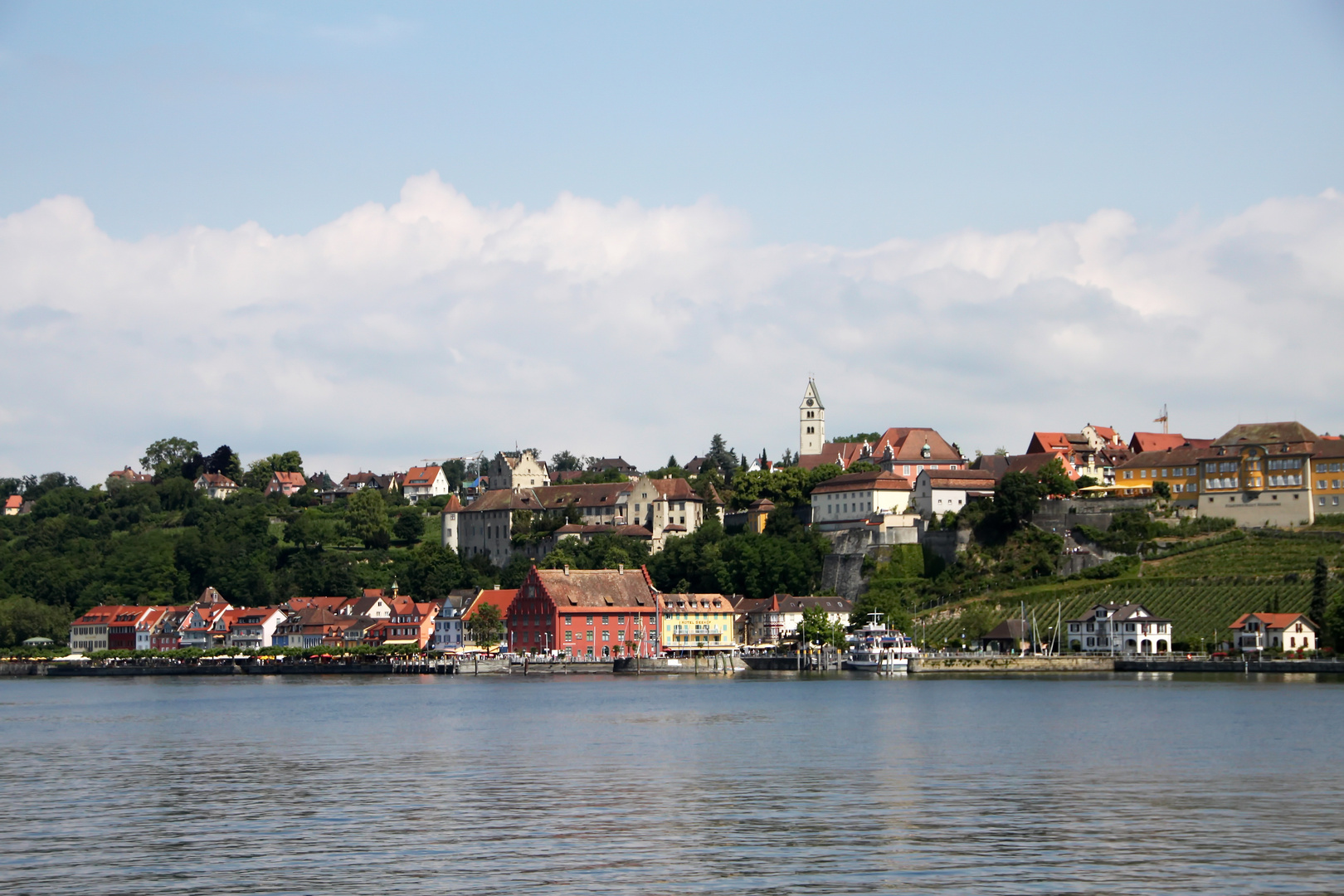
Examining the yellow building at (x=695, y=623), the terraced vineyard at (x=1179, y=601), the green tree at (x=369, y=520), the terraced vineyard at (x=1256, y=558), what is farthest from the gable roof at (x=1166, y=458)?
the green tree at (x=369, y=520)

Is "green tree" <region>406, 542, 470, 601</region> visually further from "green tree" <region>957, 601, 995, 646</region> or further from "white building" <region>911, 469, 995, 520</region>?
"green tree" <region>957, 601, 995, 646</region>

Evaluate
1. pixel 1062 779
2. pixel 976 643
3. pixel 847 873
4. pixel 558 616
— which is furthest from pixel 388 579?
pixel 847 873

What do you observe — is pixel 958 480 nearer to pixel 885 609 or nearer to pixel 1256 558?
pixel 885 609

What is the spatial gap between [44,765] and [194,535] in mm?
121749

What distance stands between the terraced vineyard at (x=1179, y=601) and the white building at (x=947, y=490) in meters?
14.8

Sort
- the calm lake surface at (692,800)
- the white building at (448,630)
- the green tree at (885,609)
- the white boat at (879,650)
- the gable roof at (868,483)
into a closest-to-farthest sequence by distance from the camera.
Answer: the calm lake surface at (692,800)
the white boat at (879,650)
the green tree at (885,609)
the gable roof at (868,483)
the white building at (448,630)

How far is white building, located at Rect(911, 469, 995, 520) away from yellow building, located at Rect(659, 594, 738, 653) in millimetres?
16947

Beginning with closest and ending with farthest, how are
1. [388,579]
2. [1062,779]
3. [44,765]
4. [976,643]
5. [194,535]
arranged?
[1062,779], [44,765], [976,643], [388,579], [194,535]

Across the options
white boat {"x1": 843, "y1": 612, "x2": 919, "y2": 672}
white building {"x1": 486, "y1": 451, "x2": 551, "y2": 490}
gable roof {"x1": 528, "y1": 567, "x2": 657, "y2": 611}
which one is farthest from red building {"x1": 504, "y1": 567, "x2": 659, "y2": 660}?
white building {"x1": 486, "y1": 451, "x2": 551, "y2": 490}

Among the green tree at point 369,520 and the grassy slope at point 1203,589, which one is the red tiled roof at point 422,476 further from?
the grassy slope at point 1203,589

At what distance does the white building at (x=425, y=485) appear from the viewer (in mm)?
194500

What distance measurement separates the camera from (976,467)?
136 m

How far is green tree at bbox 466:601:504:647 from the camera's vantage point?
123 m

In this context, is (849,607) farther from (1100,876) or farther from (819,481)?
(1100,876)
